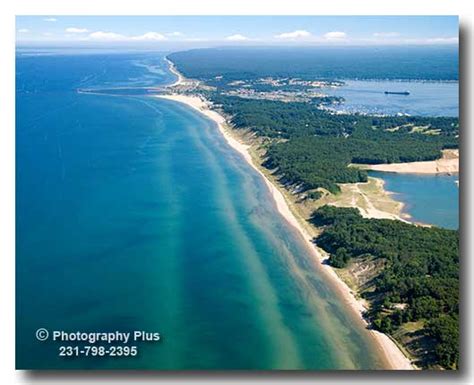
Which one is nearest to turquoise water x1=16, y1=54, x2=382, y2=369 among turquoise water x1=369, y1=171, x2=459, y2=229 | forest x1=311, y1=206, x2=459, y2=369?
forest x1=311, y1=206, x2=459, y2=369

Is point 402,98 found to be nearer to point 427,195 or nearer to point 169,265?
point 427,195

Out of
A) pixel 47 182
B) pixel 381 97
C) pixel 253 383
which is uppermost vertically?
pixel 381 97

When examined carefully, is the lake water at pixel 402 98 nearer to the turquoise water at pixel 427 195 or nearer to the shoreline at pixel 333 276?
the turquoise water at pixel 427 195

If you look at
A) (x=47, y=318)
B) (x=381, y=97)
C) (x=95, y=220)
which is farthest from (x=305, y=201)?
(x=381, y=97)

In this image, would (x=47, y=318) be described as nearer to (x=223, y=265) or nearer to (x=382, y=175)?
(x=223, y=265)

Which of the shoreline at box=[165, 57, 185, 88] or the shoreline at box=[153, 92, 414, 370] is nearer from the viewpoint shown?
the shoreline at box=[153, 92, 414, 370]

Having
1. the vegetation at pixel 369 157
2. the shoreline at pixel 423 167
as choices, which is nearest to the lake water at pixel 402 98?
the vegetation at pixel 369 157

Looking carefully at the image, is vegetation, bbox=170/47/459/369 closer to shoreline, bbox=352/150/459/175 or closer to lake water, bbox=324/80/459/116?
shoreline, bbox=352/150/459/175
